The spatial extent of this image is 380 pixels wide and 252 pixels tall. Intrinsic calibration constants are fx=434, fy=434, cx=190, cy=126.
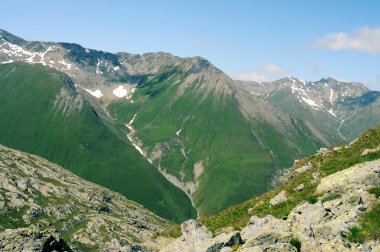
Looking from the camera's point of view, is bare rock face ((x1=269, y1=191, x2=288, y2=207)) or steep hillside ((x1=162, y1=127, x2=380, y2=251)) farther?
bare rock face ((x1=269, y1=191, x2=288, y2=207))

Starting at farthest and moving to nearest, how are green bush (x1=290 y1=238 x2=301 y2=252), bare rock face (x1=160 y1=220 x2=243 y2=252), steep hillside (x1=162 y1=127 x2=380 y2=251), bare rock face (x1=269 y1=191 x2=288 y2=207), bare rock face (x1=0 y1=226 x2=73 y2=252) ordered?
bare rock face (x1=269 y1=191 x2=288 y2=207) < bare rock face (x1=0 y1=226 x2=73 y2=252) < bare rock face (x1=160 y1=220 x2=243 y2=252) < green bush (x1=290 y1=238 x2=301 y2=252) < steep hillside (x1=162 y1=127 x2=380 y2=251)

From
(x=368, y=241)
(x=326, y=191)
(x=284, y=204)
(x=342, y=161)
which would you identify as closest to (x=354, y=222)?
(x=368, y=241)

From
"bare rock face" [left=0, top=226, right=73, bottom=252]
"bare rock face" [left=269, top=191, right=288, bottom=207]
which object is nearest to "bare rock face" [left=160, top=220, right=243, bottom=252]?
"bare rock face" [left=0, top=226, right=73, bottom=252]

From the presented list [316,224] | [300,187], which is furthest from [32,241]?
[300,187]

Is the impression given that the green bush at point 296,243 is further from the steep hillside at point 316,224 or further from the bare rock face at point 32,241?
the bare rock face at point 32,241

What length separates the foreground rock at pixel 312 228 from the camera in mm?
19562

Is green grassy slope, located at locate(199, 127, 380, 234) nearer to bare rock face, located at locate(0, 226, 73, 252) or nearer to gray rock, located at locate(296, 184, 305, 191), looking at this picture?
gray rock, located at locate(296, 184, 305, 191)

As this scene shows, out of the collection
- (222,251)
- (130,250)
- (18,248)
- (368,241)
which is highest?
(18,248)

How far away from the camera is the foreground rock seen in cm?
1956

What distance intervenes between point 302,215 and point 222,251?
202 inches

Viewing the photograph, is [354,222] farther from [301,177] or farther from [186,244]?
[301,177]

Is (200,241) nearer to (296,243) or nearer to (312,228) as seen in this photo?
(296,243)

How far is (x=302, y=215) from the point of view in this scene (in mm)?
23562

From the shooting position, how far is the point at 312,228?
20.9 m
